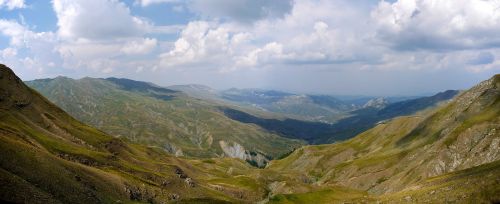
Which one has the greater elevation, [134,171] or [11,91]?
[11,91]

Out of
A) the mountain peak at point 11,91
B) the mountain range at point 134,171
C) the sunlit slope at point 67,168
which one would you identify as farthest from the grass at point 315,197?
the mountain peak at point 11,91

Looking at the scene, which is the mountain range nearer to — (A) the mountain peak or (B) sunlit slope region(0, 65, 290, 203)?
(B) sunlit slope region(0, 65, 290, 203)

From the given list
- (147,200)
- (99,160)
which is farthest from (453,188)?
(99,160)

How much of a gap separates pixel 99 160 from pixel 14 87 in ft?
189

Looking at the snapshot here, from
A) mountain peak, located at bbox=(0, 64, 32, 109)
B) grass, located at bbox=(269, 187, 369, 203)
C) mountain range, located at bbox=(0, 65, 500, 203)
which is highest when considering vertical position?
mountain peak, located at bbox=(0, 64, 32, 109)

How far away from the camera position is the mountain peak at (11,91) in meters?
153

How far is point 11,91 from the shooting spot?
15950cm

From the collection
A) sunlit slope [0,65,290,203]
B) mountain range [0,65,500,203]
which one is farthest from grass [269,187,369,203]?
sunlit slope [0,65,290,203]

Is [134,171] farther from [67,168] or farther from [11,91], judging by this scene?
[11,91]

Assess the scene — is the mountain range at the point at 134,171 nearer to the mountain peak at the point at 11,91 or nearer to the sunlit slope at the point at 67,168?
the sunlit slope at the point at 67,168

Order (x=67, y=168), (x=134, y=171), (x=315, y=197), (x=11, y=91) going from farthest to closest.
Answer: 1. (x=11, y=91)
2. (x=134, y=171)
3. (x=315, y=197)
4. (x=67, y=168)

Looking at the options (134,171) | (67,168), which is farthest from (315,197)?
(67,168)

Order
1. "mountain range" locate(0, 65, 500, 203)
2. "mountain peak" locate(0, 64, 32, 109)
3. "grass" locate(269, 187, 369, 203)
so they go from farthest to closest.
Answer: "mountain peak" locate(0, 64, 32, 109), "grass" locate(269, 187, 369, 203), "mountain range" locate(0, 65, 500, 203)

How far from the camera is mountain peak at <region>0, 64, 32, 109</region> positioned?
15288 cm
